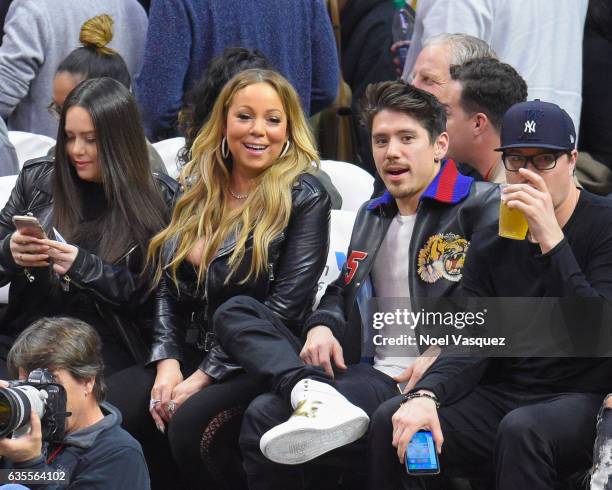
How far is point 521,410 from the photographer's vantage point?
4312mm

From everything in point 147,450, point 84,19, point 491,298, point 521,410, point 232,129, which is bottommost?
point 147,450

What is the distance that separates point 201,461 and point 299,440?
26.0 inches

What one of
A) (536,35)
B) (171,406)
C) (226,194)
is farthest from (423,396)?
(536,35)

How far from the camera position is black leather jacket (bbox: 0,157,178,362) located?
521 cm

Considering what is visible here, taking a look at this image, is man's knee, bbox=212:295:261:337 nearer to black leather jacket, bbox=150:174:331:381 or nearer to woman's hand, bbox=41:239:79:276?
black leather jacket, bbox=150:174:331:381

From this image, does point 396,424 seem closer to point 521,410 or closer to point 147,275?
point 521,410

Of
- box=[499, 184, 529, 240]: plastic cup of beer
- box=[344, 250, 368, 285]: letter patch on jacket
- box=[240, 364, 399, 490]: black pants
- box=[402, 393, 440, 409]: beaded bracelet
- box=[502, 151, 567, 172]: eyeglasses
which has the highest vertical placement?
box=[502, 151, 567, 172]: eyeglasses

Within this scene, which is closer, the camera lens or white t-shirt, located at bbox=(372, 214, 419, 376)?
the camera lens

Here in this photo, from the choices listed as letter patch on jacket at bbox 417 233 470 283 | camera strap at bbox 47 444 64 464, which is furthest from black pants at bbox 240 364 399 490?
camera strap at bbox 47 444 64 464

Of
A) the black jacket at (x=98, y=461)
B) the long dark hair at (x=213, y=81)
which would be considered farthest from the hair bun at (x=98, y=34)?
the black jacket at (x=98, y=461)

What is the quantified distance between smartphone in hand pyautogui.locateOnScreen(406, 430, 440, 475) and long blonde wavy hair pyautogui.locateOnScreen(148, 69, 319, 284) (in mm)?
1074

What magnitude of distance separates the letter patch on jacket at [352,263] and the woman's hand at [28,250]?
1.19m

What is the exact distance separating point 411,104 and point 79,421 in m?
1.83

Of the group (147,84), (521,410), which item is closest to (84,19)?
(147,84)
